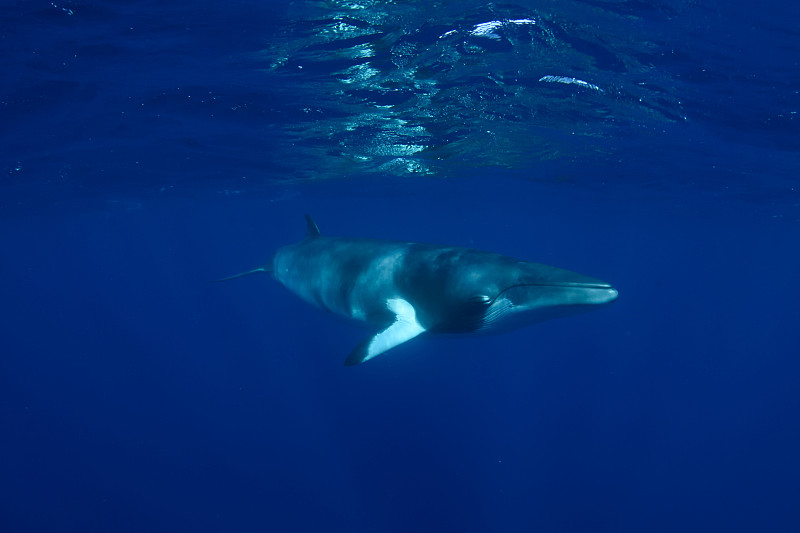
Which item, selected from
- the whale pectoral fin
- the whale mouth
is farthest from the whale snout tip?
the whale pectoral fin

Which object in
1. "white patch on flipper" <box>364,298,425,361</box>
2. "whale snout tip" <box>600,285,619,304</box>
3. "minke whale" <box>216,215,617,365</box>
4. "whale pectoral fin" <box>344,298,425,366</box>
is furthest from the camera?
"white patch on flipper" <box>364,298,425,361</box>

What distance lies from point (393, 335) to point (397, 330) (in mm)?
154

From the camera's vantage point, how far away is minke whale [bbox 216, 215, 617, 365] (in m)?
6.07

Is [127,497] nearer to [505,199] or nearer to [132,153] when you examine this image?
[132,153]

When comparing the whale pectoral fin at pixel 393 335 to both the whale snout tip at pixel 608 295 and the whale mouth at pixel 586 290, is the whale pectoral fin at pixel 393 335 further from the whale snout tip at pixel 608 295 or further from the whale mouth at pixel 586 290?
the whale snout tip at pixel 608 295

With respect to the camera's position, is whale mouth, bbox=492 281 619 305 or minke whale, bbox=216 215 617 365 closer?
whale mouth, bbox=492 281 619 305

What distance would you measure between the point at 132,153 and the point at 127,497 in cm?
1326

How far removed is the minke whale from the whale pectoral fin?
1 cm

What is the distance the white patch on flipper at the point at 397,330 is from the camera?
21.8 ft

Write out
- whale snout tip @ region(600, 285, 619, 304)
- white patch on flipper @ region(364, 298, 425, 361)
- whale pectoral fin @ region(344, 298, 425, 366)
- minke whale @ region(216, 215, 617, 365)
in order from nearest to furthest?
whale snout tip @ region(600, 285, 619, 304) → minke whale @ region(216, 215, 617, 365) → whale pectoral fin @ region(344, 298, 425, 366) → white patch on flipper @ region(364, 298, 425, 361)

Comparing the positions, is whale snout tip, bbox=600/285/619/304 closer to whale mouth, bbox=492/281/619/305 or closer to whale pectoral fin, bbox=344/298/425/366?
whale mouth, bbox=492/281/619/305

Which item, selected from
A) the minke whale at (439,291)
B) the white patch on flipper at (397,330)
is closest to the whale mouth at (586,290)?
the minke whale at (439,291)

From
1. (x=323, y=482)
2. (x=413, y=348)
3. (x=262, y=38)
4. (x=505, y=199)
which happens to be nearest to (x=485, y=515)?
(x=323, y=482)

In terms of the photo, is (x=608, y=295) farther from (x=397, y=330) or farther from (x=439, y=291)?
(x=397, y=330)
